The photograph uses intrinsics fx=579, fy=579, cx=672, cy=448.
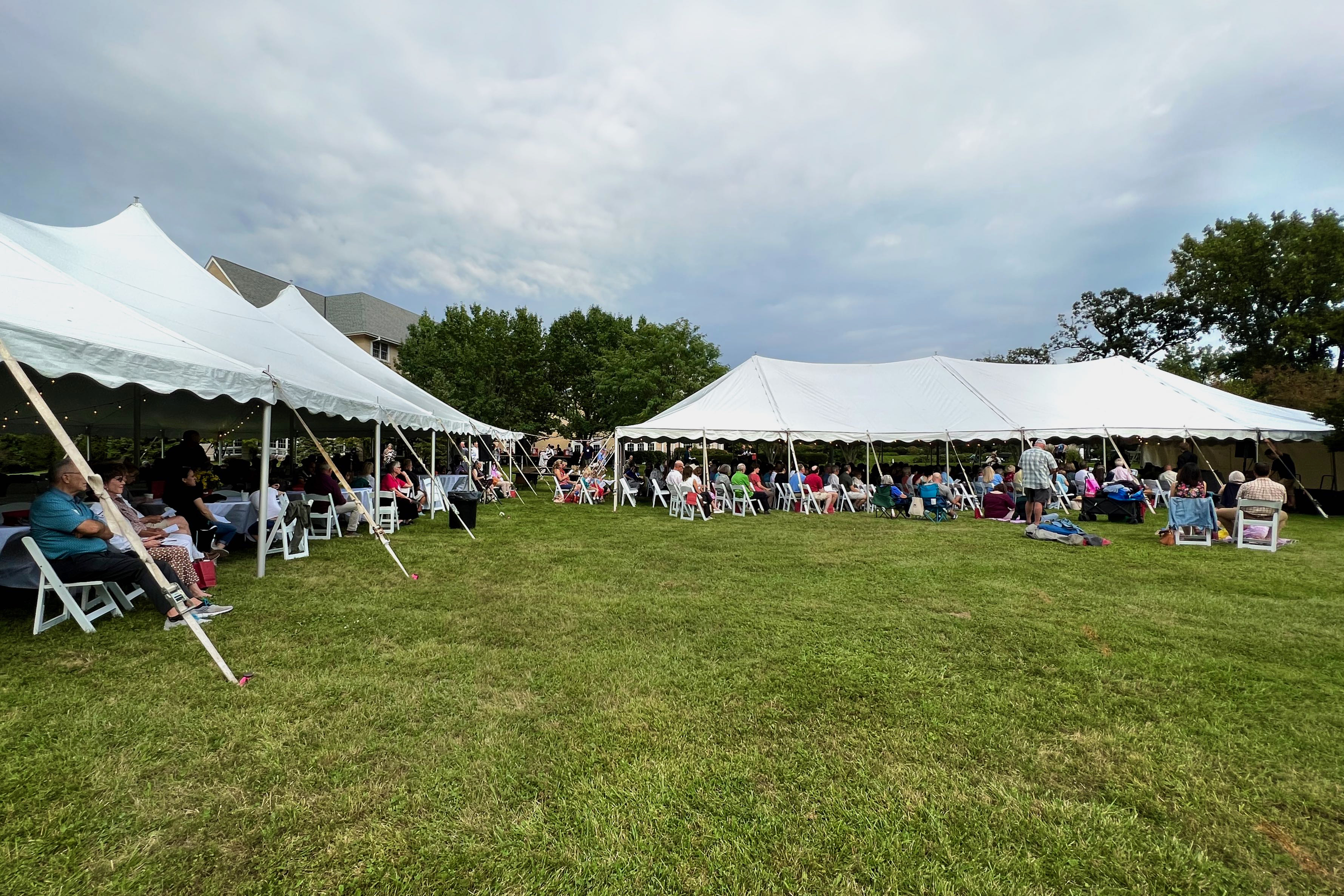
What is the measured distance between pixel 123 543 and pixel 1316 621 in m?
9.53

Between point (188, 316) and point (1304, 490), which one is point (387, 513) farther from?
point (1304, 490)

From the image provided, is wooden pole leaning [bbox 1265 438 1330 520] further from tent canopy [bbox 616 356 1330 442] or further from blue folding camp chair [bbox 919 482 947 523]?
blue folding camp chair [bbox 919 482 947 523]

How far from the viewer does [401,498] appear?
10.2m

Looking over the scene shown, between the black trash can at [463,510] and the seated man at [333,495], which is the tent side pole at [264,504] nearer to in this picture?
the seated man at [333,495]

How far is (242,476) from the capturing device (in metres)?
10.5

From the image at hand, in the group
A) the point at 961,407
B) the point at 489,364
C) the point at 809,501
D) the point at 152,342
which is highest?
the point at 489,364

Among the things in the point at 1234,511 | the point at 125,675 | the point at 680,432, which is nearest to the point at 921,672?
the point at 125,675

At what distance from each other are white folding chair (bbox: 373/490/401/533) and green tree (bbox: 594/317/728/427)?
18.9 m

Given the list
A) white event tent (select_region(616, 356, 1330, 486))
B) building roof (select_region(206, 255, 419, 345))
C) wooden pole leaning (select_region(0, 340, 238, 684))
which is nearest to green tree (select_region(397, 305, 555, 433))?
building roof (select_region(206, 255, 419, 345))

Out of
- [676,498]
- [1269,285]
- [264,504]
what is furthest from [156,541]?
[1269,285]

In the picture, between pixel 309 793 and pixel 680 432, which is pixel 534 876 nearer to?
pixel 309 793

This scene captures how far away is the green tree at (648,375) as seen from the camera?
2859 centimetres

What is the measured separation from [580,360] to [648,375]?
200 inches

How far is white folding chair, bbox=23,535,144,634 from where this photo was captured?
3.89 metres
